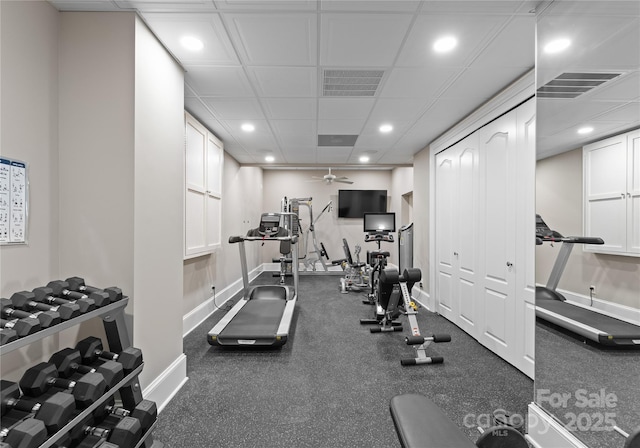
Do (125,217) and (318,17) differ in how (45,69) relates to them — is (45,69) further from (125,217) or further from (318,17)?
(318,17)

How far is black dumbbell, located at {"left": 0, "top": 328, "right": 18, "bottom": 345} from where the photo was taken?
1036 millimetres

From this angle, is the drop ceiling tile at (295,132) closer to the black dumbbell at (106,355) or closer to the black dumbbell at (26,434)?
the black dumbbell at (106,355)

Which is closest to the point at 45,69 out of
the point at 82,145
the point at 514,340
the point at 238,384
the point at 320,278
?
the point at 82,145

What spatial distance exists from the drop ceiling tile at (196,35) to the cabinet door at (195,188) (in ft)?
3.61

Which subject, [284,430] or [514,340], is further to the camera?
[514,340]

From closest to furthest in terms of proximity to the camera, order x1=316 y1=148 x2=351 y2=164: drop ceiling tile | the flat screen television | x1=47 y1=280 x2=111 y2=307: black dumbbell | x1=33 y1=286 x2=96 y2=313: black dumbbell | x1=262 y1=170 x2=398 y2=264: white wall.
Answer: x1=33 y1=286 x2=96 y2=313: black dumbbell < x1=47 y1=280 x2=111 y2=307: black dumbbell < x1=316 y1=148 x2=351 y2=164: drop ceiling tile < the flat screen television < x1=262 y1=170 x2=398 y2=264: white wall

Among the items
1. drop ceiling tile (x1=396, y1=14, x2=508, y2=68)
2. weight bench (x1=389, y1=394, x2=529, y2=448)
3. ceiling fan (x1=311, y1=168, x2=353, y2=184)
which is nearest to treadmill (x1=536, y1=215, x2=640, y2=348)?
weight bench (x1=389, y1=394, x2=529, y2=448)

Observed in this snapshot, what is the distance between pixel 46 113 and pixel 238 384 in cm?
236

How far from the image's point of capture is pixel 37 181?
162cm

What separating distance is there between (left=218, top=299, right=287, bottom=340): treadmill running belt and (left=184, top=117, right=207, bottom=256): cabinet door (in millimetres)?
995

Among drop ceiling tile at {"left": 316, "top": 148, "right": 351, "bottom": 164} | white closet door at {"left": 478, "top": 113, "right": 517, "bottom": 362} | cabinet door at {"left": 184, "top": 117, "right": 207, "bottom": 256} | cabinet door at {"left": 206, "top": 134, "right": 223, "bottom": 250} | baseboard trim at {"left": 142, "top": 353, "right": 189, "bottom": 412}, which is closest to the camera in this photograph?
baseboard trim at {"left": 142, "top": 353, "right": 189, "bottom": 412}

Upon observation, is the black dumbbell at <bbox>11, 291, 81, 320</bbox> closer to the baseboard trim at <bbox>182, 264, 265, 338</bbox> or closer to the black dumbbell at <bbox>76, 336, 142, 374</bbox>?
the black dumbbell at <bbox>76, 336, 142, 374</bbox>

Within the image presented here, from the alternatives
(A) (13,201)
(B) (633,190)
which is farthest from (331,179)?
(A) (13,201)

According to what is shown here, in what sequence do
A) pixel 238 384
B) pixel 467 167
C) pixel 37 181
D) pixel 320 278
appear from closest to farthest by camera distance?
pixel 37 181, pixel 238 384, pixel 467 167, pixel 320 278
